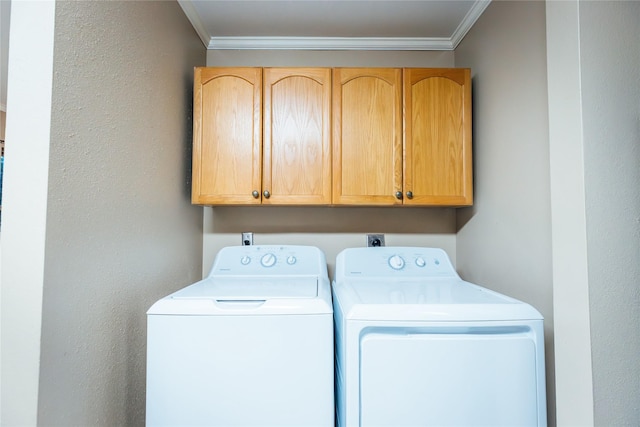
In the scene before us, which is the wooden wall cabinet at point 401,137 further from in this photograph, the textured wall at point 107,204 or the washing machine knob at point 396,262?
the textured wall at point 107,204

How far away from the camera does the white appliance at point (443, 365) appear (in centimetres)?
100

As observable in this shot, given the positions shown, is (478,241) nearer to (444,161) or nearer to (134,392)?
(444,161)

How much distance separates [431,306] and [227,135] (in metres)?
1.23

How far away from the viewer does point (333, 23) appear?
179cm

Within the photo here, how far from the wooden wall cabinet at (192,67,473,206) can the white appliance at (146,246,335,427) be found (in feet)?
2.33

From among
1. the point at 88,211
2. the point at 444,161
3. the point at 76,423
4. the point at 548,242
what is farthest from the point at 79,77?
the point at 548,242

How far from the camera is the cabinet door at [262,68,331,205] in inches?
64.7

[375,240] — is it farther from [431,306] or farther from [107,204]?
[107,204]

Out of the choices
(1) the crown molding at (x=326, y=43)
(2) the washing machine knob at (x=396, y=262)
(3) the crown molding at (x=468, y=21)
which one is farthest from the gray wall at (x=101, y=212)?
(3) the crown molding at (x=468, y=21)

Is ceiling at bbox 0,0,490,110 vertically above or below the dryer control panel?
above

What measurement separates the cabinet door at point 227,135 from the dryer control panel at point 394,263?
1.89ft

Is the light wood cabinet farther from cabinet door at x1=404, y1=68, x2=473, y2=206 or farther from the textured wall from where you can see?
cabinet door at x1=404, y1=68, x2=473, y2=206

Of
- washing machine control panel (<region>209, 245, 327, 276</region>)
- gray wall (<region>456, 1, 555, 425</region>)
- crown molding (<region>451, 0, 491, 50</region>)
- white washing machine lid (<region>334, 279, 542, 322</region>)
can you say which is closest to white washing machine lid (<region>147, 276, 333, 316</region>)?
white washing machine lid (<region>334, 279, 542, 322</region>)

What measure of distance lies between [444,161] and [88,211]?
1512mm
